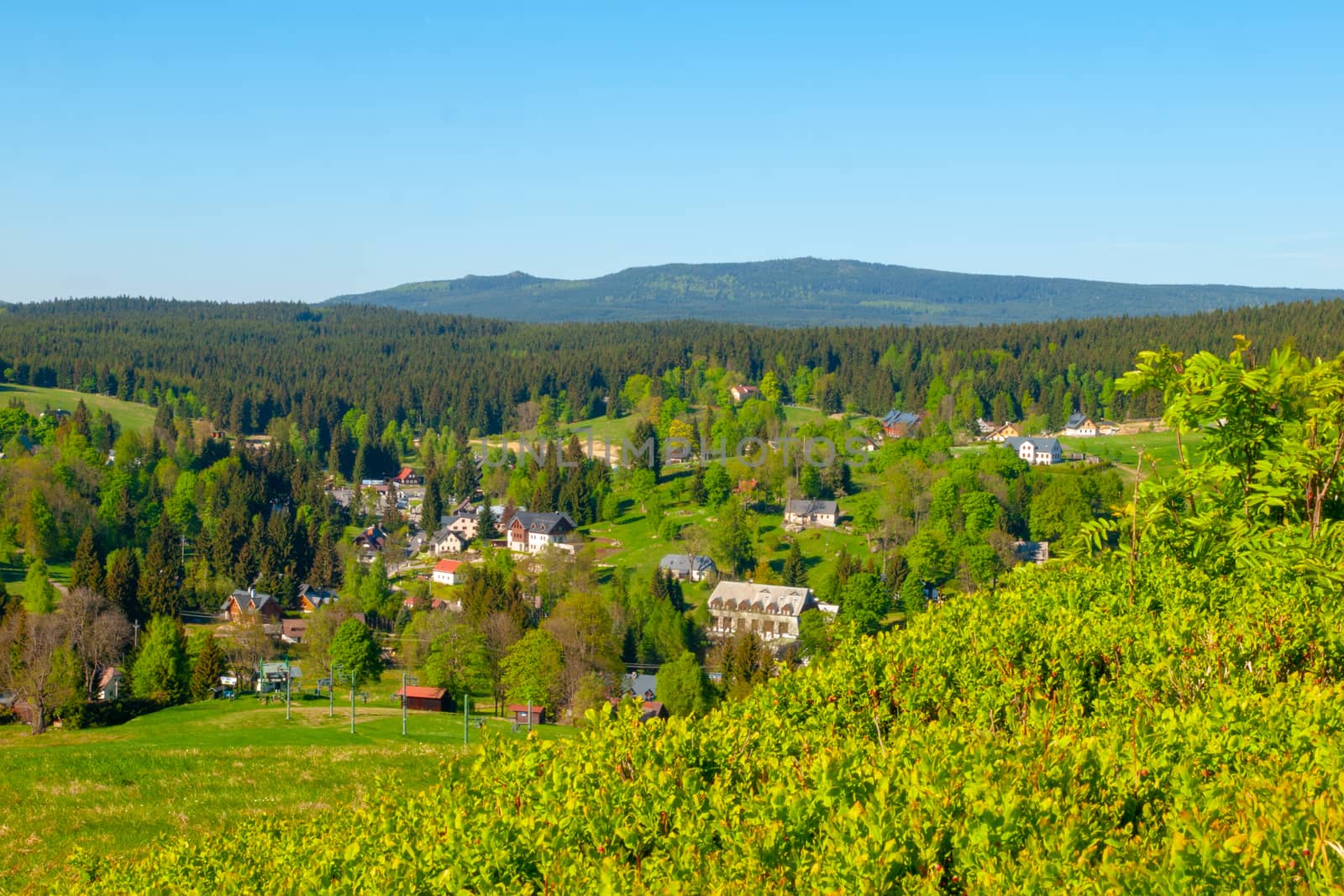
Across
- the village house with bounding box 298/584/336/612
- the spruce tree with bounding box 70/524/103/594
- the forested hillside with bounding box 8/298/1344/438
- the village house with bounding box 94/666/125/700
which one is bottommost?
the village house with bounding box 298/584/336/612

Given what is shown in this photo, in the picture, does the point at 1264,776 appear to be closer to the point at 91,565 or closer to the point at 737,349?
the point at 91,565

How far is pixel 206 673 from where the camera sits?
4909cm

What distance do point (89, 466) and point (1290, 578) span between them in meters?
120

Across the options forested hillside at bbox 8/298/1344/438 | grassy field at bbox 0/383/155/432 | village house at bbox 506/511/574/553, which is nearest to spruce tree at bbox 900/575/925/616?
village house at bbox 506/511/574/553

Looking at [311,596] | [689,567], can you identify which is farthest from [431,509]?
[689,567]

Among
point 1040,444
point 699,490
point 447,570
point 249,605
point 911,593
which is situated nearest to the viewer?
point 911,593

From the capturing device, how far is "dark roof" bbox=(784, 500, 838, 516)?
10419 centimetres

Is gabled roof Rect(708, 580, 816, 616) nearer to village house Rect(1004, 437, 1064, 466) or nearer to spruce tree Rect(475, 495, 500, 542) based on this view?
spruce tree Rect(475, 495, 500, 542)

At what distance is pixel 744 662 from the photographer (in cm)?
5216

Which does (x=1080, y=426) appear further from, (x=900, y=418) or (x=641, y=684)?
(x=641, y=684)

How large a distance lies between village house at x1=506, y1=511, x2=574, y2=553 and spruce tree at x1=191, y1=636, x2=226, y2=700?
179ft

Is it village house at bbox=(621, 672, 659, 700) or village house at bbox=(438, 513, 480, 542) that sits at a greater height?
village house at bbox=(621, 672, 659, 700)

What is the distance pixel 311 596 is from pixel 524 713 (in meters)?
42.1

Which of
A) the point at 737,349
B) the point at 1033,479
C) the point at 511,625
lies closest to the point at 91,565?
the point at 511,625
